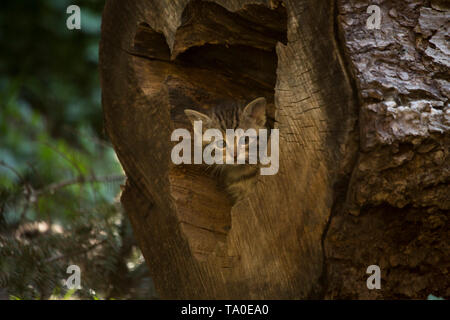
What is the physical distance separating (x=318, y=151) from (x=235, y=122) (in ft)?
2.97

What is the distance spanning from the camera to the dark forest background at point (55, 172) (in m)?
2.79

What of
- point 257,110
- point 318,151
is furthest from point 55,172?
point 318,151

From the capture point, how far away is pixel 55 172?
3.89 metres

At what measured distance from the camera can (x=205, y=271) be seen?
202 cm

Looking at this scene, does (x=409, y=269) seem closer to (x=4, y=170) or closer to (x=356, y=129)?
(x=356, y=129)

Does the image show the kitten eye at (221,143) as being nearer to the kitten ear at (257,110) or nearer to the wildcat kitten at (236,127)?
the wildcat kitten at (236,127)

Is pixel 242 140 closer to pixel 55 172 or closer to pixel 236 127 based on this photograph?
pixel 236 127

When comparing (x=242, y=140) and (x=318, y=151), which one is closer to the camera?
(x=318, y=151)

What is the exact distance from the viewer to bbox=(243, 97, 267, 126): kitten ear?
2.36 meters

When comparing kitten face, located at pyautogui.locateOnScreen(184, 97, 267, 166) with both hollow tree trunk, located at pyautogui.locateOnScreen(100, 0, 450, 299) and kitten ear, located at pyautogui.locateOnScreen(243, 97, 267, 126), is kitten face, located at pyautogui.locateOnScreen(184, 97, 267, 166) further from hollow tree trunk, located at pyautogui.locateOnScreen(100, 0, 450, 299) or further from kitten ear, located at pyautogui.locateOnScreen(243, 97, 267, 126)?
hollow tree trunk, located at pyautogui.locateOnScreen(100, 0, 450, 299)

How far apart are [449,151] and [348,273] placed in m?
0.49

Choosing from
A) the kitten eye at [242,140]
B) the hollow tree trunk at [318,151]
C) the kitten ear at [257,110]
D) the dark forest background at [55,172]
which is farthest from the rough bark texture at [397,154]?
the dark forest background at [55,172]

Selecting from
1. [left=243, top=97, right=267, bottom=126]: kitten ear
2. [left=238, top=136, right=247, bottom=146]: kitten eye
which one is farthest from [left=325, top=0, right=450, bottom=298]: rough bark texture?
[left=238, top=136, right=247, bottom=146]: kitten eye

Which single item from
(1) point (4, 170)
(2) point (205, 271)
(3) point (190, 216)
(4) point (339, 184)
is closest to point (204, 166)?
(3) point (190, 216)
